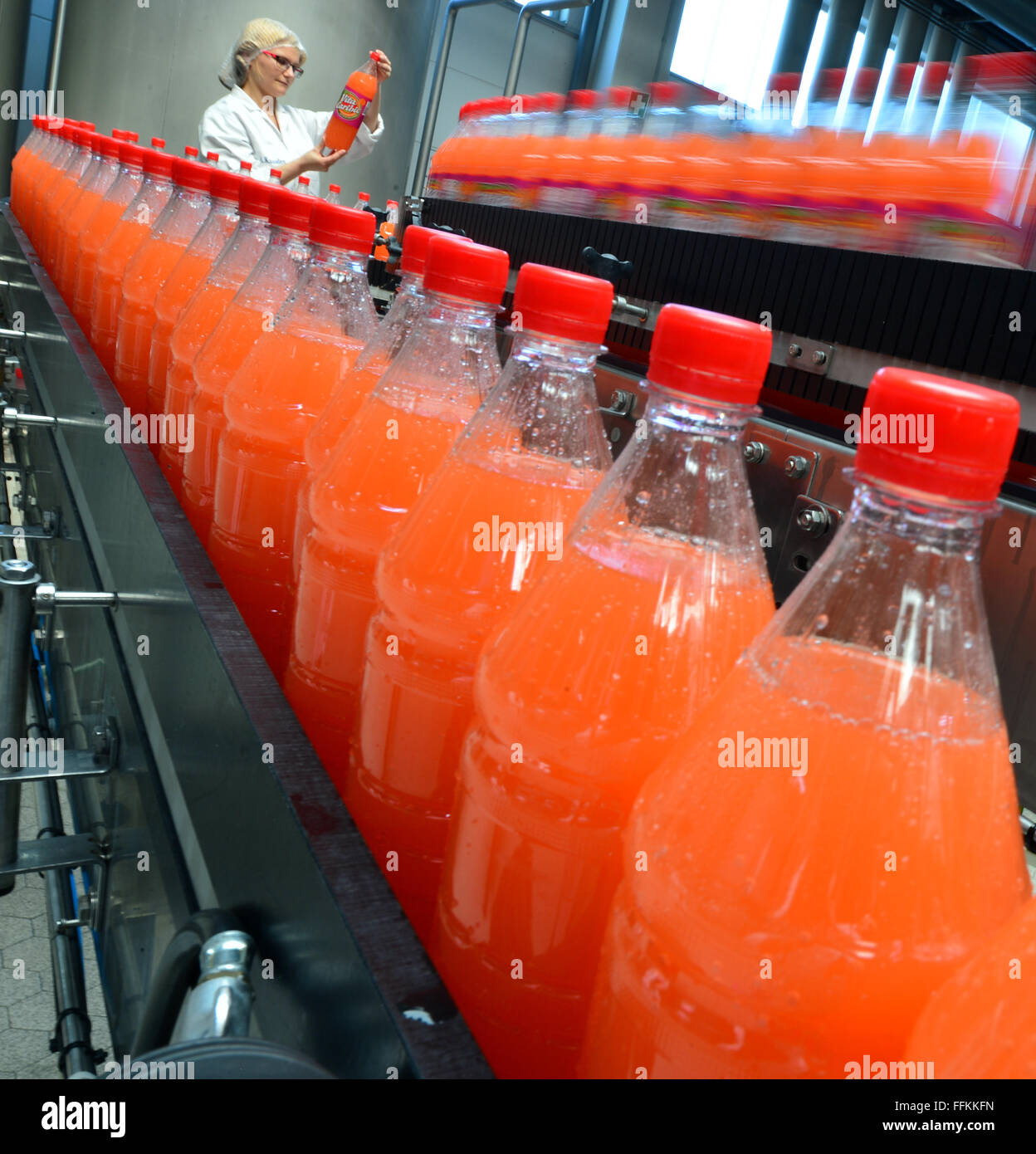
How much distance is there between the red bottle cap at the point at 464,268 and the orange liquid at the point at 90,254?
158 centimetres

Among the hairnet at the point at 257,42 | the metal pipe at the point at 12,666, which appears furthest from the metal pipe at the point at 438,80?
the metal pipe at the point at 12,666

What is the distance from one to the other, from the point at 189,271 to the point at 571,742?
3.85 ft

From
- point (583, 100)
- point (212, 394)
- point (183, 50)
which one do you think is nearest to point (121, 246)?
point (212, 394)

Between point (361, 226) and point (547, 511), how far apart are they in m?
0.43

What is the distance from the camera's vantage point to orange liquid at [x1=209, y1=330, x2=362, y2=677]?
0.98 m

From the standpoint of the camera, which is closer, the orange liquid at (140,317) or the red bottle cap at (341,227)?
the red bottle cap at (341,227)

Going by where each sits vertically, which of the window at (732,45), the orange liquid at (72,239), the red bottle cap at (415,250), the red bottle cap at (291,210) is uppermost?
the window at (732,45)

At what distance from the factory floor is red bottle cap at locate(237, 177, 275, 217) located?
128 centimetres

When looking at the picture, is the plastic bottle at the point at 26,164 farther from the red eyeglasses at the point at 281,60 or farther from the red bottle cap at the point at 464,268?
the red bottle cap at the point at 464,268

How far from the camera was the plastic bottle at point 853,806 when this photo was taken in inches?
15.2

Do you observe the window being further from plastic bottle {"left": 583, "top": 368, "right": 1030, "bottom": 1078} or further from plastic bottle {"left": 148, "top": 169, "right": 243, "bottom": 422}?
plastic bottle {"left": 583, "top": 368, "right": 1030, "bottom": 1078}

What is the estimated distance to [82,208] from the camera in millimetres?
2414

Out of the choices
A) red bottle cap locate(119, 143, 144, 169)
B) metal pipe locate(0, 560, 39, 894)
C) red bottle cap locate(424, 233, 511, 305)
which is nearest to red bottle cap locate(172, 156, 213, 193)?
red bottle cap locate(119, 143, 144, 169)

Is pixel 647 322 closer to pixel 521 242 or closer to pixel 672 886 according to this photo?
pixel 521 242
